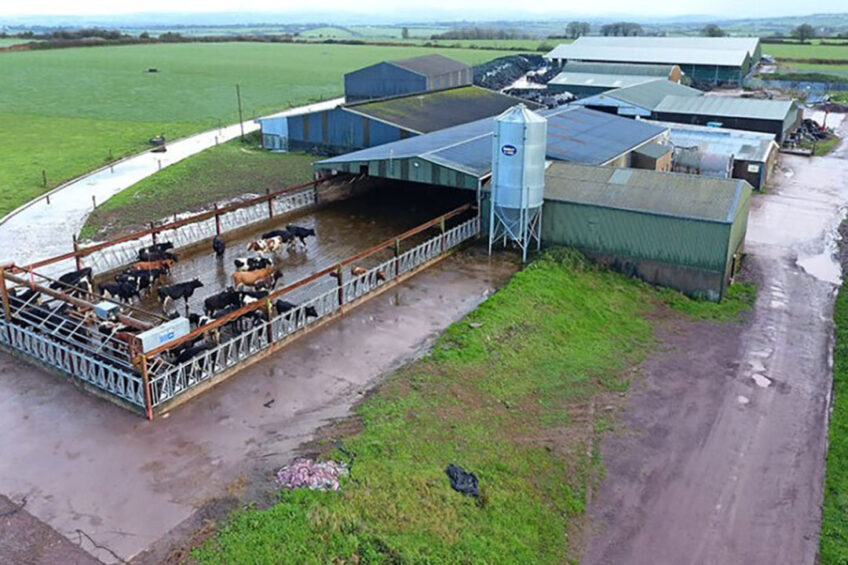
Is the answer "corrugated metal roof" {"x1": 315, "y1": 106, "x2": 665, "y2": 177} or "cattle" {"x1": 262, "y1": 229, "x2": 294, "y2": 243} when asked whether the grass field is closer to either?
"cattle" {"x1": 262, "y1": 229, "x2": 294, "y2": 243}

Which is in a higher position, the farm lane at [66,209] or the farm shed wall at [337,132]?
the farm shed wall at [337,132]

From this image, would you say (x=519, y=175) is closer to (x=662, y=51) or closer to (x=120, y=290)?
(x=120, y=290)

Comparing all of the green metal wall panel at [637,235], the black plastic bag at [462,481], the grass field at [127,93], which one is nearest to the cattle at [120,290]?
the black plastic bag at [462,481]

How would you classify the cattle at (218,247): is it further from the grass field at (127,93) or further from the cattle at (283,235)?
the grass field at (127,93)

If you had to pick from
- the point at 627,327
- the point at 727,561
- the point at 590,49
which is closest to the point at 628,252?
the point at 627,327

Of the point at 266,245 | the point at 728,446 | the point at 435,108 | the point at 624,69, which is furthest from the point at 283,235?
the point at 624,69

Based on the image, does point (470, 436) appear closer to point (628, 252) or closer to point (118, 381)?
point (118, 381)
